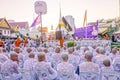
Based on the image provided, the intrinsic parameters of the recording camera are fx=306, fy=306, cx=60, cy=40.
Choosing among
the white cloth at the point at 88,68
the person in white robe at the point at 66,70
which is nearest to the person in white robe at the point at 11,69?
the person in white robe at the point at 66,70

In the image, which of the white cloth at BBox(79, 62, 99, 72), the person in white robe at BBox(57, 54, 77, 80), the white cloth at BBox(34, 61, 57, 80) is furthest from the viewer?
the white cloth at BBox(34, 61, 57, 80)

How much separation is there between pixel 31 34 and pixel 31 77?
39718mm

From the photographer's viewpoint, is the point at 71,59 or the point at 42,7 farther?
the point at 42,7

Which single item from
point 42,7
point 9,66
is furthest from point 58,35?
point 9,66

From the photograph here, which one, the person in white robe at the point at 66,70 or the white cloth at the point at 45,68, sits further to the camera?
the white cloth at the point at 45,68

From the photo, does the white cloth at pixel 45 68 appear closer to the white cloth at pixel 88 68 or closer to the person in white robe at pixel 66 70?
the person in white robe at pixel 66 70

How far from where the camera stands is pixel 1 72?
779cm

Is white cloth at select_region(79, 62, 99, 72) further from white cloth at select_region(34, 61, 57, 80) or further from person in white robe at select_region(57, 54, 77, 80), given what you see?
white cloth at select_region(34, 61, 57, 80)

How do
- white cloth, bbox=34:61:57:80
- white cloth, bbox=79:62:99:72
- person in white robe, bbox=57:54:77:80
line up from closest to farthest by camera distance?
person in white robe, bbox=57:54:77:80 → white cloth, bbox=79:62:99:72 → white cloth, bbox=34:61:57:80

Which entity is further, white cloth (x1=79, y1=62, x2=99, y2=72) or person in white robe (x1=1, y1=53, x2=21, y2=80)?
person in white robe (x1=1, y1=53, x2=21, y2=80)

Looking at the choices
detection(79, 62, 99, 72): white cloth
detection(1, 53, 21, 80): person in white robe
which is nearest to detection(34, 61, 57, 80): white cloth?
detection(1, 53, 21, 80): person in white robe

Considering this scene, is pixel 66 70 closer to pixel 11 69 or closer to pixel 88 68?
pixel 88 68

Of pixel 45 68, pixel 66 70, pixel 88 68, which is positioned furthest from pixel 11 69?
pixel 88 68

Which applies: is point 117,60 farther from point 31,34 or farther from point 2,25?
point 2,25
